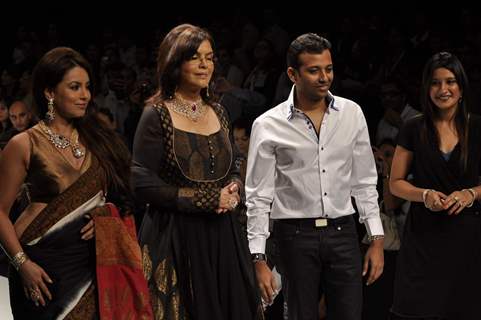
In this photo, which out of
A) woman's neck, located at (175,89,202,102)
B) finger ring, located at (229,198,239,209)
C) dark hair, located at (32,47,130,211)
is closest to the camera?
dark hair, located at (32,47,130,211)

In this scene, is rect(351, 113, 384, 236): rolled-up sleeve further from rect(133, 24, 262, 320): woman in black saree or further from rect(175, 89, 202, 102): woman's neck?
rect(175, 89, 202, 102): woman's neck

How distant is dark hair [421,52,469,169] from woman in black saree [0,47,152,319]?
1.42m

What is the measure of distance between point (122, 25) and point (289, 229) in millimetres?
7256

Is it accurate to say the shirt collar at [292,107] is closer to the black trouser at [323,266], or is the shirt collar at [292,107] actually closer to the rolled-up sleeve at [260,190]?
the rolled-up sleeve at [260,190]

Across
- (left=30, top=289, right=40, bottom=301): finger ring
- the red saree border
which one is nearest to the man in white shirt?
the red saree border

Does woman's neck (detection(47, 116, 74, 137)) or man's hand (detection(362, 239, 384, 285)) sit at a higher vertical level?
woman's neck (detection(47, 116, 74, 137))

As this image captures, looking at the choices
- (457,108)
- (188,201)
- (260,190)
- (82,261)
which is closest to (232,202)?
(188,201)

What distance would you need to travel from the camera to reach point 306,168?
3.91m

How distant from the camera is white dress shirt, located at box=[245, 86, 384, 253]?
12.8ft

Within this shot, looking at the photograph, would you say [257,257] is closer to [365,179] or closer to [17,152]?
[365,179]

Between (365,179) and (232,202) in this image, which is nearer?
(232,202)

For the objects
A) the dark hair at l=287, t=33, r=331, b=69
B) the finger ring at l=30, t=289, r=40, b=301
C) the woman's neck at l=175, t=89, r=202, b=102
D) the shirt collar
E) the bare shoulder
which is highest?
the dark hair at l=287, t=33, r=331, b=69

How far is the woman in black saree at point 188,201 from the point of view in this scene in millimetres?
3604

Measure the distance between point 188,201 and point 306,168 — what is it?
1.82 ft
